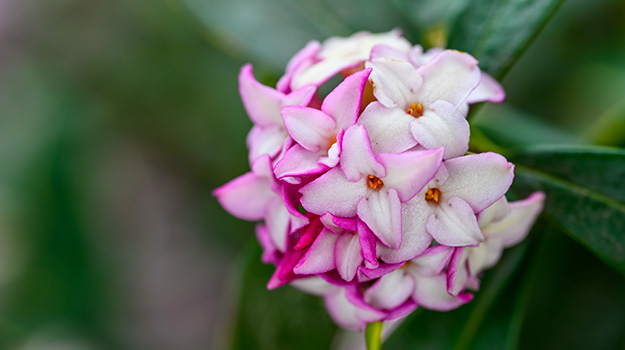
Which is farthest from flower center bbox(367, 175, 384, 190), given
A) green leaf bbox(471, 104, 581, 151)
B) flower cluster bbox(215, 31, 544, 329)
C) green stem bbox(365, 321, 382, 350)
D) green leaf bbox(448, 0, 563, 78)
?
green leaf bbox(471, 104, 581, 151)

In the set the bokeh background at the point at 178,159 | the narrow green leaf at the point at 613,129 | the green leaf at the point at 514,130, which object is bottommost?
the bokeh background at the point at 178,159

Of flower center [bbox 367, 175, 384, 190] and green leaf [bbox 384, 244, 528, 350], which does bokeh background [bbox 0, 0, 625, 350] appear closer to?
green leaf [bbox 384, 244, 528, 350]

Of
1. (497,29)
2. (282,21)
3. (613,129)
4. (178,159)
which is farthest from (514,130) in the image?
(178,159)

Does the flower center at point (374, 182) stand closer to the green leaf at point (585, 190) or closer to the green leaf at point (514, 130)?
the green leaf at point (585, 190)

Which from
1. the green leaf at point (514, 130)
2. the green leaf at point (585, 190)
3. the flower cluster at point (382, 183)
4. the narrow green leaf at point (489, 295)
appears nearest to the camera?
the flower cluster at point (382, 183)

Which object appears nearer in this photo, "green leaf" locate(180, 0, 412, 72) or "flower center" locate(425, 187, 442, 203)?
"flower center" locate(425, 187, 442, 203)

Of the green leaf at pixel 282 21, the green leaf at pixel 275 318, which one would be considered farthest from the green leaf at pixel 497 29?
the green leaf at pixel 275 318
